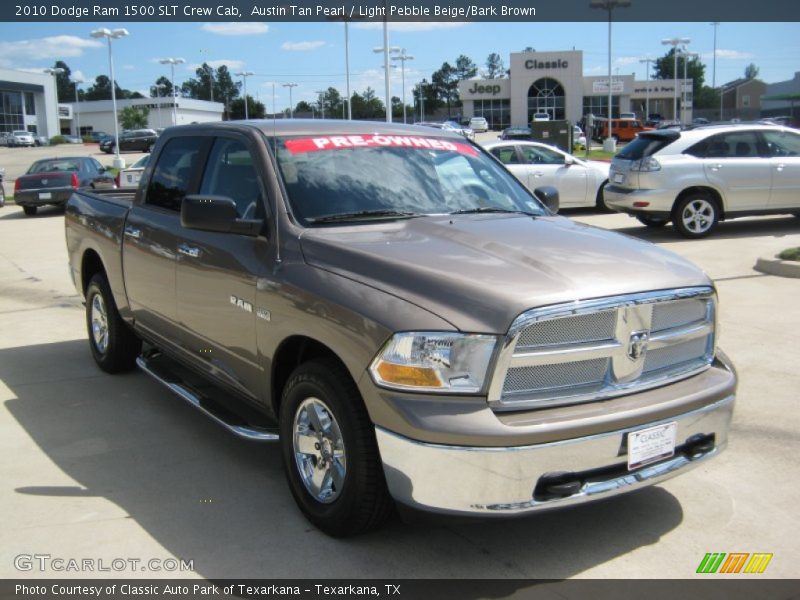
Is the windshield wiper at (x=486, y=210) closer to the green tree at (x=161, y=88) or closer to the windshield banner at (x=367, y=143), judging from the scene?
the windshield banner at (x=367, y=143)

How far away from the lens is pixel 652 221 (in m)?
14.3

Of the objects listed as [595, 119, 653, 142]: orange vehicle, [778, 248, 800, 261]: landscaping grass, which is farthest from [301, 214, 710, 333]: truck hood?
[595, 119, 653, 142]: orange vehicle

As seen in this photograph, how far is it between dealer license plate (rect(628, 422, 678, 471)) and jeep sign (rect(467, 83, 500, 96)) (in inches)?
3407

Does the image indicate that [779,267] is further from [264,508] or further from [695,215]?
[264,508]

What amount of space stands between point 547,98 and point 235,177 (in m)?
85.0

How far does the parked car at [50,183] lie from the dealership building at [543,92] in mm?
67607

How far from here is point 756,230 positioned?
45.9 feet

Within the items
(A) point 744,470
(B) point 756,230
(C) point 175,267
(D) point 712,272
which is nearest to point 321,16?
(B) point 756,230

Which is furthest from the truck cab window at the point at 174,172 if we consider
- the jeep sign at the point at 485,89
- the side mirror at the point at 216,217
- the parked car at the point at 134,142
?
the jeep sign at the point at 485,89

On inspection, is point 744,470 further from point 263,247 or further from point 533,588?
point 263,247

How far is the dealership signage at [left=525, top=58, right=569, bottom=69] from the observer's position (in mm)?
83250

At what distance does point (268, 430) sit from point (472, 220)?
5.12ft

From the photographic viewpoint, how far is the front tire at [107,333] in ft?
21.0

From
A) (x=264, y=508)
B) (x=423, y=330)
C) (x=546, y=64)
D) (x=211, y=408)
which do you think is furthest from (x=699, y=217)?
(x=546, y=64)
